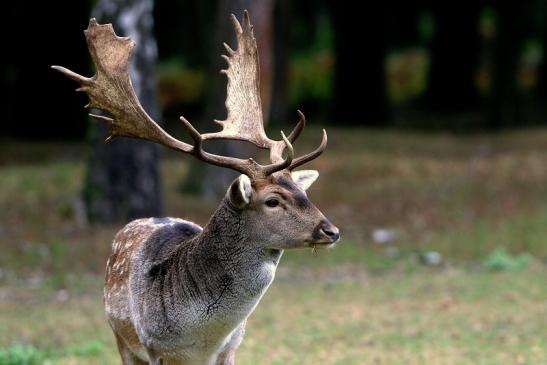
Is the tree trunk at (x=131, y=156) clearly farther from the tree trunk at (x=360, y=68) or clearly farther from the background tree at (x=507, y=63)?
the tree trunk at (x=360, y=68)

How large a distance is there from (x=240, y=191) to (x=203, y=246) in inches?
17.0

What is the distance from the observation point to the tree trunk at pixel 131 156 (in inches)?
534

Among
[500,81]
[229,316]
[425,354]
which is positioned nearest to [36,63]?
[500,81]

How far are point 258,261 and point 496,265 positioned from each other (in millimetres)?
7473

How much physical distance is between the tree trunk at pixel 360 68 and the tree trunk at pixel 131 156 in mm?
12638

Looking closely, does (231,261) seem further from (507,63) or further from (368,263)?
(507,63)

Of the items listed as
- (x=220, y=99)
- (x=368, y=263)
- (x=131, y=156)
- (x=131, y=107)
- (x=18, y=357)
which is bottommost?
(x=368, y=263)

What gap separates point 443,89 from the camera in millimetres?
29641

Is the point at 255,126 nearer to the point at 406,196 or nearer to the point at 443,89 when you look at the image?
the point at 406,196

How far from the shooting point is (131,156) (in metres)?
13.6

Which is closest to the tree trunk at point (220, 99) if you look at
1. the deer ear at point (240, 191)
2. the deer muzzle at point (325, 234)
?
the deer ear at point (240, 191)

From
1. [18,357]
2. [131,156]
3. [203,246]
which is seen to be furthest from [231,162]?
[131,156]

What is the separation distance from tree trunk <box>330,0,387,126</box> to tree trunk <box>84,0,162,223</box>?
12.6 m

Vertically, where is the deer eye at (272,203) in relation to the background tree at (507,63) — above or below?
above
